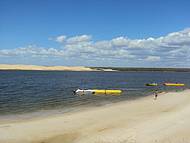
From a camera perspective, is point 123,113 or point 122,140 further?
point 123,113

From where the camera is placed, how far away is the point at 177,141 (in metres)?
18.9

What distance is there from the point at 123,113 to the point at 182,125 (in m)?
8.50

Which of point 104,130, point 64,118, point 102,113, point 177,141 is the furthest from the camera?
point 102,113

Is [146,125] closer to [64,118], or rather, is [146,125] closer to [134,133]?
[134,133]

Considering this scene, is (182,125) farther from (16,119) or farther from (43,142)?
(16,119)

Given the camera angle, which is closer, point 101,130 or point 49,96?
point 101,130

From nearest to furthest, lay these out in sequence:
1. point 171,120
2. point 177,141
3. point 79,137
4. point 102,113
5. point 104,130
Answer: point 177,141
point 79,137
point 104,130
point 171,120
point 102,113

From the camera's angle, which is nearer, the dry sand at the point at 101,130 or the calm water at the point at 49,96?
the dry sand at the point at 101,130

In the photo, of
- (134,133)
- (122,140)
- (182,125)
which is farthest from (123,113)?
(122,140)

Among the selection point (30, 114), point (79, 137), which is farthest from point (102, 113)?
point (79, 137)

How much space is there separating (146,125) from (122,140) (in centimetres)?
524

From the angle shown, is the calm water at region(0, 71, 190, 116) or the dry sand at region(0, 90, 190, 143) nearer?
the dry sand at region(0, 90, 190, 143)

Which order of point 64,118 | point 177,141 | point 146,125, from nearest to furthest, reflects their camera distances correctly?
point 177,141 → point 146,125 → point 64,118

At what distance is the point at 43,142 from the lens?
63.7 ft
